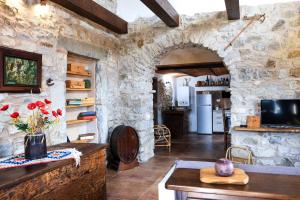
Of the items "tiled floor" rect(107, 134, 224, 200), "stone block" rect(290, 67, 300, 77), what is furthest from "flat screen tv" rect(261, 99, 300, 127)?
"tiled floor" rect(107, 134, 224, 200)

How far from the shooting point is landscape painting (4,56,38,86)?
2856mm

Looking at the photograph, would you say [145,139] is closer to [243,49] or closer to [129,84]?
[129,84]

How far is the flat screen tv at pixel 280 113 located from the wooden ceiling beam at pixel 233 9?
1.52 metres

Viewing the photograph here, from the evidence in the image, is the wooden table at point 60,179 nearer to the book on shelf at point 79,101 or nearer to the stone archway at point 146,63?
the book on shelf at point 79,101

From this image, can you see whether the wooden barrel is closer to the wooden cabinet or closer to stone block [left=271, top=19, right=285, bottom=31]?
stone block [left=271, top=19, right=285, bottom=31]

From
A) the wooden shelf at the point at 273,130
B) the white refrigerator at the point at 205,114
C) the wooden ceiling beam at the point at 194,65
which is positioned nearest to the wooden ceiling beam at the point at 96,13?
the wooden ceiling beam at the point at 194,65

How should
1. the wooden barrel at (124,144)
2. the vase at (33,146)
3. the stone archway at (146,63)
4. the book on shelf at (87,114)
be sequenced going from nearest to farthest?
the vase at (33,146), the book on shelf at (87,114), the wooden barrel at (124,144), the stone archway at (146,63)

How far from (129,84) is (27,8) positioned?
99.5 inches

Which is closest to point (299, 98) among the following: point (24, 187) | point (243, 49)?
point (243, 49)

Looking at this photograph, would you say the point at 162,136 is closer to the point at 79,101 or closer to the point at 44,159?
the point at 79,101

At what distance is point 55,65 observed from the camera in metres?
3.62

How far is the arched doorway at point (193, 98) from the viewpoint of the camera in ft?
24.4

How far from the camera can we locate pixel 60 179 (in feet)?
7.62

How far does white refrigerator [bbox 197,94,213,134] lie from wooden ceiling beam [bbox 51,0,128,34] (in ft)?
17.3
